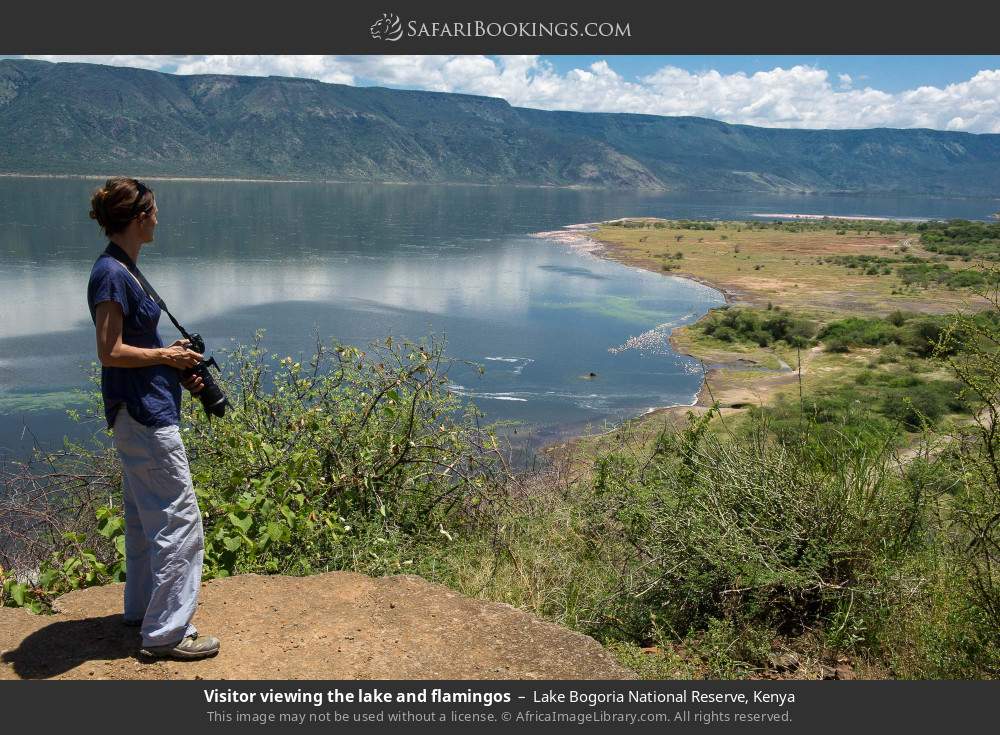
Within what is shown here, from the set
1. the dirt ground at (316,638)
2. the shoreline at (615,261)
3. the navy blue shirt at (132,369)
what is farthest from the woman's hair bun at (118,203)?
the shoreline at (615,261)

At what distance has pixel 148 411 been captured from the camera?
137 inches

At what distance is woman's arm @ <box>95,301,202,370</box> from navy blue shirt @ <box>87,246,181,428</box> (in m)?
0.04

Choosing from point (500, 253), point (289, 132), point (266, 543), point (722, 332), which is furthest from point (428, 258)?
point (289, 132)

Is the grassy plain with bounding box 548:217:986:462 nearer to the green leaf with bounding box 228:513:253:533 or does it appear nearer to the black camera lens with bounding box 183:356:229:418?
the black camera lens with bounding box 183:356:229:418

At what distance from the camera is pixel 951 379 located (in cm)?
1912

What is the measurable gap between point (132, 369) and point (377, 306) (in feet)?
80.4

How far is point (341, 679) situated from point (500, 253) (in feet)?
144

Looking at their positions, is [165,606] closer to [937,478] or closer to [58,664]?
[58,664]

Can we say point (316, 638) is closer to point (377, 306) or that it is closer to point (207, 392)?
point (207, 392)

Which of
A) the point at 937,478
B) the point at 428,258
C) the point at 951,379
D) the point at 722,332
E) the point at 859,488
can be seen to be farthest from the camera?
the point at 428,258

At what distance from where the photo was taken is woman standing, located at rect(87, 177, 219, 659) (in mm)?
3424

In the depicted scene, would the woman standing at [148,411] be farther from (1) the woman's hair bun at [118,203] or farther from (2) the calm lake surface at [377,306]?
(2) the calm lake surface at [377,306]

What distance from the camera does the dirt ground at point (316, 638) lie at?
3.57 metres

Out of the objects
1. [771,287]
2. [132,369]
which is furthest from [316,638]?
[771,287]
